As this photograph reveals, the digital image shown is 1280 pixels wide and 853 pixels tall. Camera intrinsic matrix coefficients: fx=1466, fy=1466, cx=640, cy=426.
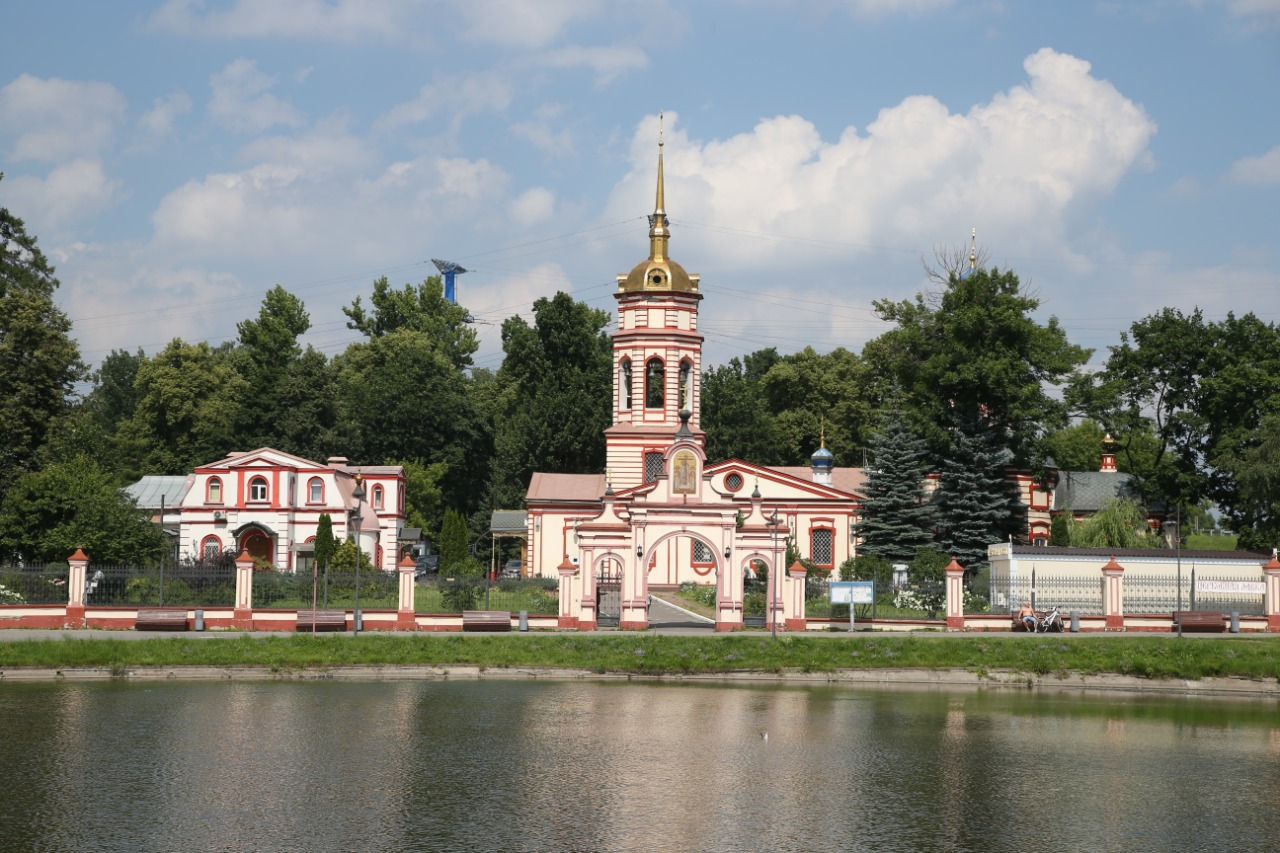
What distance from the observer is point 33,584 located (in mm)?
40750

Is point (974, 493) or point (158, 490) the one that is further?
point (158, 490)

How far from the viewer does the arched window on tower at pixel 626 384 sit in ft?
207

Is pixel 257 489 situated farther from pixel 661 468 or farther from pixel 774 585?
pixel 774 585

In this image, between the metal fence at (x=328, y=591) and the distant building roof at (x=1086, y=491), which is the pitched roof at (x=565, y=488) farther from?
the distant building roof at (x=1086, y=491)

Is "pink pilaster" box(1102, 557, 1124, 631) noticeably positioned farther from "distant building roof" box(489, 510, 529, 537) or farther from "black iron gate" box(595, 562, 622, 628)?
"distant building roof" box(489, 510, 529, 537)

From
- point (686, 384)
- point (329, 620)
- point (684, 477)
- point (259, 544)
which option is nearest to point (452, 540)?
point (259, 544)

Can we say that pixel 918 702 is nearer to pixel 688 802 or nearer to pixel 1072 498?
pixel 688 802

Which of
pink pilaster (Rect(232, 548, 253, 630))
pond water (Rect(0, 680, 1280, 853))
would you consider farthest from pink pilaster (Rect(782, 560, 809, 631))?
pink pilaster (Rect(232, 548, 253, 630))

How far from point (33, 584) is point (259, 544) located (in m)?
25.5

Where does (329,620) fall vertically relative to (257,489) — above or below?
below

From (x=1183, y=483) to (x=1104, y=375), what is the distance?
18.5ft

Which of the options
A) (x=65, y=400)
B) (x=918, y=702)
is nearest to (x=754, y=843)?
(x=918, y=702)

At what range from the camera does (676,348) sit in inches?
2446

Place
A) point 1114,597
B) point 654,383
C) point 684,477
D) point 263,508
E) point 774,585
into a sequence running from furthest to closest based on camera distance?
1. point 654,383
2. point 263,508
3. point 684,477
4. point 1114,597
5. point 774,585
